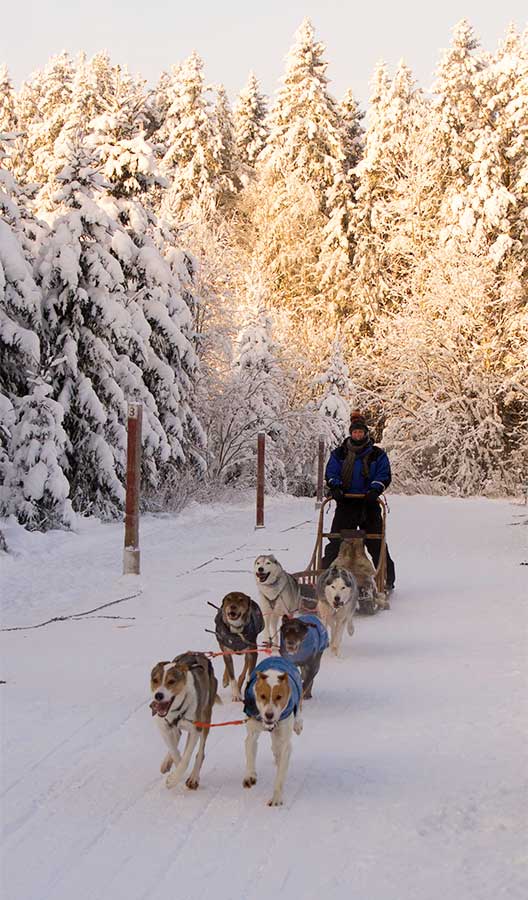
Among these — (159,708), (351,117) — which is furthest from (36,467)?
(351,117)

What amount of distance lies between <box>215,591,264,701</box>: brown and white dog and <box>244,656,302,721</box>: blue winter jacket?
56.8 inches

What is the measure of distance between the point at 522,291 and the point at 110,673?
31102mm

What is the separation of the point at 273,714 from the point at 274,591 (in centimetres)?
358

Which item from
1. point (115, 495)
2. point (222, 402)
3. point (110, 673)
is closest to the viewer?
point (110, 673)

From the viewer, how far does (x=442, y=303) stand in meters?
35.5

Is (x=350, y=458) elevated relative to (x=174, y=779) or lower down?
elevated

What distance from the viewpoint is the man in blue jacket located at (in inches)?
450

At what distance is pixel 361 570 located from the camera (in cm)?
1052

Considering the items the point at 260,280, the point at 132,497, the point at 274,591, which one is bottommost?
the point at 274,591

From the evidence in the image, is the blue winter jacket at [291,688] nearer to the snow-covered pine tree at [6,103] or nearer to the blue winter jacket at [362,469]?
the blue winter jacket at [362,469]

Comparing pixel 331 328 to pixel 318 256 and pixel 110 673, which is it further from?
pixel 110 673

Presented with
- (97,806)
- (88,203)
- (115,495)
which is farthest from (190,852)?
(88,203)

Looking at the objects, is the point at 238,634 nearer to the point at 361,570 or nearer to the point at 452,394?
the point at 361,570

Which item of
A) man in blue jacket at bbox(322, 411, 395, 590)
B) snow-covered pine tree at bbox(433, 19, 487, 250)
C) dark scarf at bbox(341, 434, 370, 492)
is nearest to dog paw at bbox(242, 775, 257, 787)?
man in blue jacket at bbox(322, 411, 395, 590)
